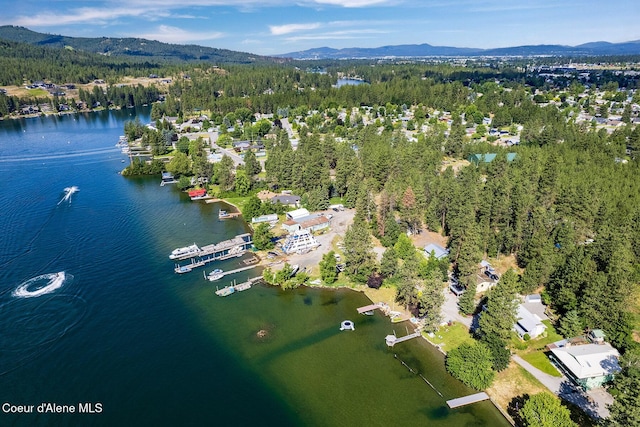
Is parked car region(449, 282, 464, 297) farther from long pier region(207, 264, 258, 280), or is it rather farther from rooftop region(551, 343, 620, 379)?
long pier region(207, 264, 258, 280)

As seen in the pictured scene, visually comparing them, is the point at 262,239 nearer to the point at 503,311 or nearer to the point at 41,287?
the point at 41,287

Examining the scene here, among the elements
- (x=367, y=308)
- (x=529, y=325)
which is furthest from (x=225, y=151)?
(x=529, y=325)

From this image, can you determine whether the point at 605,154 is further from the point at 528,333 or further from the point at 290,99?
the point at 290,99

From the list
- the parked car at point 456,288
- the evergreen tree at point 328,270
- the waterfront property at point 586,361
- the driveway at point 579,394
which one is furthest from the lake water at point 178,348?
the parked car at point 456,288

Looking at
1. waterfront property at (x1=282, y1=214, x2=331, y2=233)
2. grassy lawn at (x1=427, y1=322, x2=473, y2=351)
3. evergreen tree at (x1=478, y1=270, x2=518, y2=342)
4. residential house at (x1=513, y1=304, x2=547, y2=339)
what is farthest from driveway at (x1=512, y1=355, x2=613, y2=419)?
waterfront property at (x1=282, y1=214, x2=331, y2=233)

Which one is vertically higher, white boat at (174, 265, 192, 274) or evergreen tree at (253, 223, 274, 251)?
evergreen tree at (253, 223, 274, 251)

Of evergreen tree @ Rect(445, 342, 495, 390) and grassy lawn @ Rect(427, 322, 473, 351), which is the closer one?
evergreen tree @ Rect(445, 342, 495, 390)

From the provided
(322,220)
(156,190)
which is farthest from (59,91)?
(322,220)
